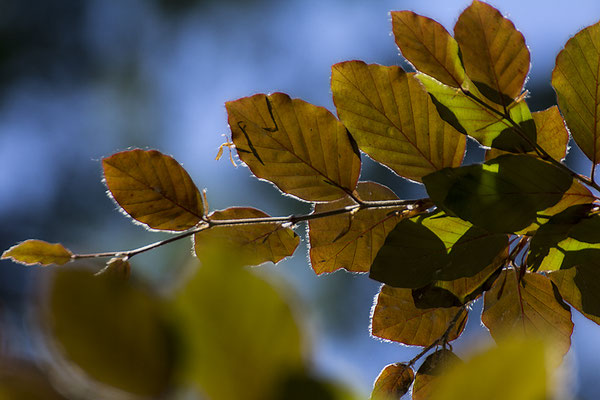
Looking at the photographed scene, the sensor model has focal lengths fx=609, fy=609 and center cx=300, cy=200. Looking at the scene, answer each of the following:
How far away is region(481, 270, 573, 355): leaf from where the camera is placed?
1.66 feet

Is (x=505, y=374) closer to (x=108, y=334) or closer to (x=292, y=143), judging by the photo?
(x=108, y=334)

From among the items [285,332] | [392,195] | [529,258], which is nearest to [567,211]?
[529,258]

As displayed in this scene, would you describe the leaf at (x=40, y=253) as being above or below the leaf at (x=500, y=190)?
above

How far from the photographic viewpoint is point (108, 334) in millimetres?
161

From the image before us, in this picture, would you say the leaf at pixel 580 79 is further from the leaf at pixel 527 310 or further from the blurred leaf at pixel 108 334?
the blurred leaf at pixel 108 334

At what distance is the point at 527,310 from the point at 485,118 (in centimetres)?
18

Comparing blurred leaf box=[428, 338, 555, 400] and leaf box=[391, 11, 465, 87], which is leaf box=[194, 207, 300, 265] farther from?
blurred leaf box=[428, 338, 555, 400]

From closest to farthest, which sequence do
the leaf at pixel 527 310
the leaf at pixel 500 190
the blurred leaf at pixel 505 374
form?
1. the blurred leaf at pixel 505 374
2. the leaf at pixel 500 190
3. the leaf at pixel 527 310

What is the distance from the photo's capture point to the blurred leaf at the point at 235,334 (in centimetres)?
15

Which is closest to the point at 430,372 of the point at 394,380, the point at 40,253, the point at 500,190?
the point at 394,380

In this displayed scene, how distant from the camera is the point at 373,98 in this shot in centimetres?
47

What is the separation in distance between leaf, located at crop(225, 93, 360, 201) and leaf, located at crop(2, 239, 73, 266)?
5.9 inches

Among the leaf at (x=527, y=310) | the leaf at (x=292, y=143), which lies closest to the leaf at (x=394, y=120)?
the leaf at (x=292, y=143)

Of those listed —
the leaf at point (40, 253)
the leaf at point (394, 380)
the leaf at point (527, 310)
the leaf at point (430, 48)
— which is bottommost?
the leaf at point (394, 380)
